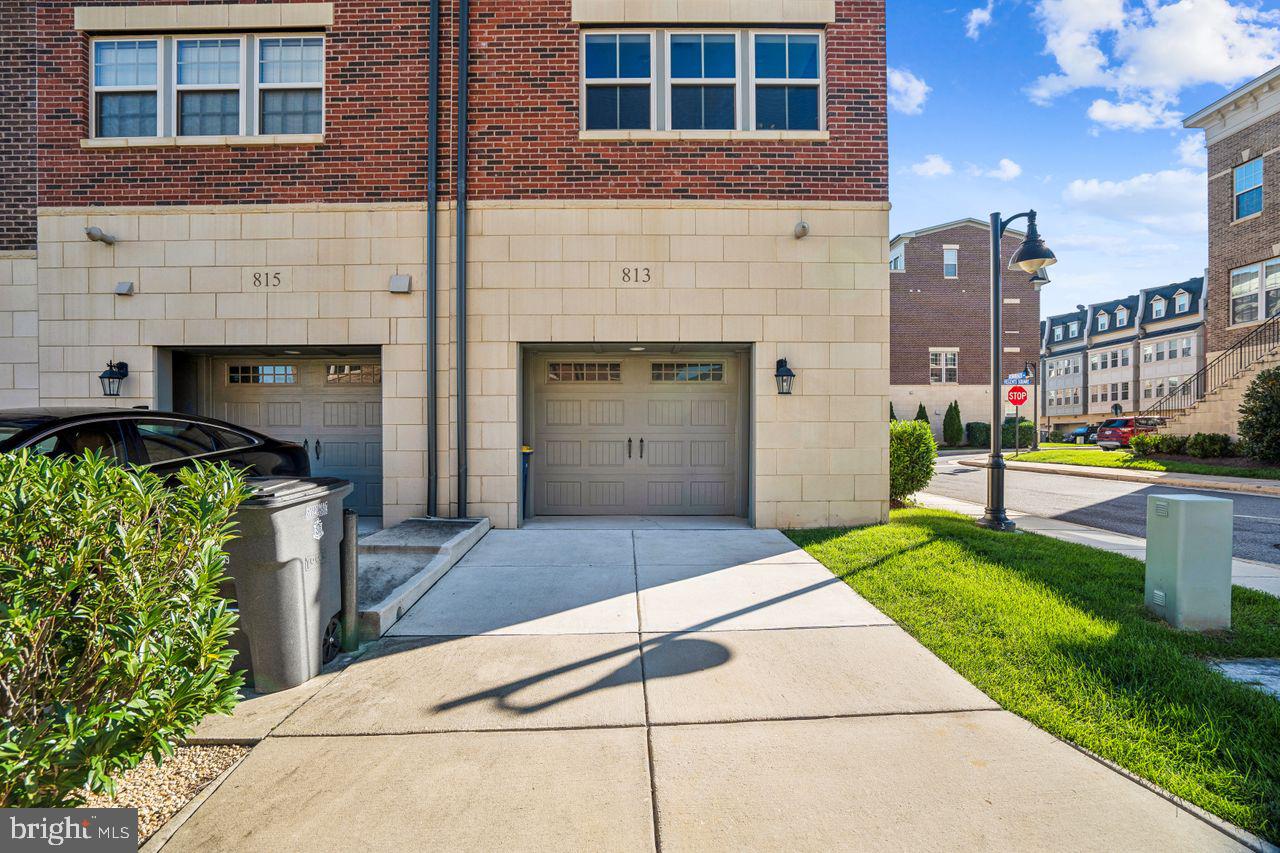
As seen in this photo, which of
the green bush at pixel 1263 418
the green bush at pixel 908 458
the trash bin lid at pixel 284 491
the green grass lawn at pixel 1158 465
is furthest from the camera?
the green bush at pixel 1263 418

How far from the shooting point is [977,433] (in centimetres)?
3216

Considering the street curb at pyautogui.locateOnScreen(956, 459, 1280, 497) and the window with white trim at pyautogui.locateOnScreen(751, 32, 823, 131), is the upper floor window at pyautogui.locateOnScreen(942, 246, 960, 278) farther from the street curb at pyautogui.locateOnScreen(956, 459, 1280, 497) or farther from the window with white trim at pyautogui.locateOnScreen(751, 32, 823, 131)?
the window with white trim at pyautogui.locateOnScreen(751, 32, 823, 131)

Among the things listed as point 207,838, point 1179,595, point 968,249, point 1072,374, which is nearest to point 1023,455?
point 968,249

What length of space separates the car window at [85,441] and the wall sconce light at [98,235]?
5.00 m

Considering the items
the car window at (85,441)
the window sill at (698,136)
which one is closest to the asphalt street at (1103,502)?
the window sill at (698,136)

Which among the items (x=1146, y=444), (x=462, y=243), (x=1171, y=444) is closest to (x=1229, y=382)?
(x=1171, y=444)

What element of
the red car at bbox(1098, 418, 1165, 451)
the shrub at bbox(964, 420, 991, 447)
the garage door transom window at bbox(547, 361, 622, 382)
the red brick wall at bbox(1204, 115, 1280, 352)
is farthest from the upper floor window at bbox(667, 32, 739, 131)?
the shrub at bbox(964, 420, 991, 447)

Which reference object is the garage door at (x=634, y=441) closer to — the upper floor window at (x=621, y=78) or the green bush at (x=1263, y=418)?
the upper floor window at (x=621, y=78)

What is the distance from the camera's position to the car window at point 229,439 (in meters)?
5.31

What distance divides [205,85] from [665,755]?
10.0 meters

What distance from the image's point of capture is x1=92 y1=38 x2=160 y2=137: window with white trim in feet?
26.0

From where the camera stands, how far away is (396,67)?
786cm

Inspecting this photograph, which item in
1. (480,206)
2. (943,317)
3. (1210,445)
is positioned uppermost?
(943,317)

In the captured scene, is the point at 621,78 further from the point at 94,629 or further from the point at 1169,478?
the point at 1169,478
